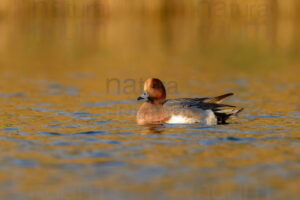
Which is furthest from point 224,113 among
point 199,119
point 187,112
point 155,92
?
point 155,92

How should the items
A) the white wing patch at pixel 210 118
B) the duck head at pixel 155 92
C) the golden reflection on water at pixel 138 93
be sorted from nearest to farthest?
the golden reflection on water at pixel 138 93 → the white wing patch at pixel 210 118 → the duck head at pixel 155 92

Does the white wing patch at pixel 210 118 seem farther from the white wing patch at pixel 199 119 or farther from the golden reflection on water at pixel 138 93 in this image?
the golden reflection on water at pixel 138 93

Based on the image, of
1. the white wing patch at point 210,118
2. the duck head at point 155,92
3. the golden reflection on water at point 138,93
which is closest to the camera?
the golden reflection on water at point 138,93

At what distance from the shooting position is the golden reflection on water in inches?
249

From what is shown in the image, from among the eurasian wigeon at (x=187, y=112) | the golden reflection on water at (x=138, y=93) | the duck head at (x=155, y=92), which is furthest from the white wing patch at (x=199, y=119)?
the duck head at (x=155, y=92)

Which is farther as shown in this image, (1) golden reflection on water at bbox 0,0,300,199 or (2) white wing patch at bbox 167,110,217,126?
(2) white wing patch at bbox 167,110,217,126

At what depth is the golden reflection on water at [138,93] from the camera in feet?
20.7

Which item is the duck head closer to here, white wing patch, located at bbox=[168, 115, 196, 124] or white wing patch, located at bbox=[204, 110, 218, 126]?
white wing patch, located at bbox=[168, 115, 196, 124]

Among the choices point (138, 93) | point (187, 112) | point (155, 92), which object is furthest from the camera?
point (138, 93)

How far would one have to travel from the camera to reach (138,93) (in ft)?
46.3

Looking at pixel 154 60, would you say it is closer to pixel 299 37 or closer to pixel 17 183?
pixel 299 37

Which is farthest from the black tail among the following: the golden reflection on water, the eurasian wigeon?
the golden reflection on water

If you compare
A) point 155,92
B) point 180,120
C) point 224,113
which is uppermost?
point 155,92

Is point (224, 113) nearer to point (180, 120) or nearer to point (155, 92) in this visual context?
point (180, 120)
